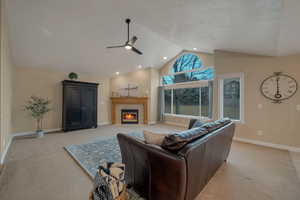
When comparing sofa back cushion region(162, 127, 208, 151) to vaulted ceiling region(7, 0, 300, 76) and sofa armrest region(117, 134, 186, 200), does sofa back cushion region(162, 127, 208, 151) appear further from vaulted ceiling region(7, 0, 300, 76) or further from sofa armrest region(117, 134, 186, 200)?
vaulted ceiling region(7, 0, 300, 76)

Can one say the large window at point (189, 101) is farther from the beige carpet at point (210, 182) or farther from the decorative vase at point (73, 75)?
the decorative vase at point (73, 75)

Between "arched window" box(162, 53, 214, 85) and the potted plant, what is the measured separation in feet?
17.4

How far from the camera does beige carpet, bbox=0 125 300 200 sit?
5.98ft

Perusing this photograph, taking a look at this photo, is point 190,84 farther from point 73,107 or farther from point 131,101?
point 73,107

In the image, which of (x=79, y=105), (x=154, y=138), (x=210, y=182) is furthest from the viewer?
(x=79, y=105)

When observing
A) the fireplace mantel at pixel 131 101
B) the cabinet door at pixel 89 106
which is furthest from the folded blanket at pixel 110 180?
the fireplace mantel at pixel 131 101

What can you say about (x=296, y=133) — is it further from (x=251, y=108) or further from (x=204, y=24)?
(x=204, y=24)

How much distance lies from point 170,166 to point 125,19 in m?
3.78

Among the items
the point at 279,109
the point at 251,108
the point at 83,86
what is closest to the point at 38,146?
the point at 83,86

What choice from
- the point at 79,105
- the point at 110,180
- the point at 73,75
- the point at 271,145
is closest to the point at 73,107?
the point at 79,105

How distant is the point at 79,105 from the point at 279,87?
6666 mm

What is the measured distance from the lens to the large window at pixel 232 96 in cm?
427

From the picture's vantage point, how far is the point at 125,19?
12.0ft

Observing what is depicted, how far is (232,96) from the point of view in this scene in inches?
179
